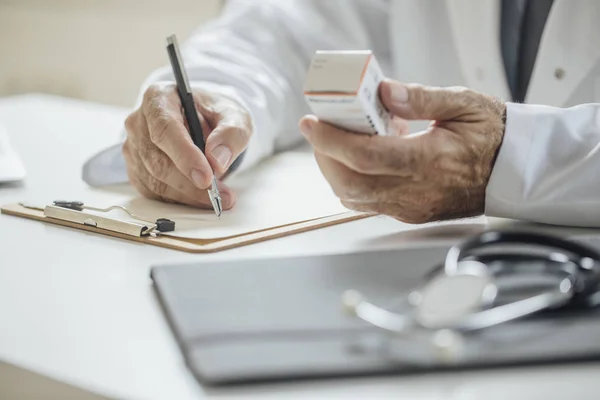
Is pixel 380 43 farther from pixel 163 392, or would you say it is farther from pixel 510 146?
pixel 163 392

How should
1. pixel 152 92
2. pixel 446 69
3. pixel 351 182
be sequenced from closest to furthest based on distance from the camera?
pixel 351 182, pixel 152 92, pixel 446 69

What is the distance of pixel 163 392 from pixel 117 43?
2.10 meters

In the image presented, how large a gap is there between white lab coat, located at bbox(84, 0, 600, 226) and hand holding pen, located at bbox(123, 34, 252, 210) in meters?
0.07

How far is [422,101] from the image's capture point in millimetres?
694

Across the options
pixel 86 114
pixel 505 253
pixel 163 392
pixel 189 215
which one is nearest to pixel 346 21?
pixel 86 114

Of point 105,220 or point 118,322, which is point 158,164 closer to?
point 105,220

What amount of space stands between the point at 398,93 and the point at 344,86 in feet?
0.27

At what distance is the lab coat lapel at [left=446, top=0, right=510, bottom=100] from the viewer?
122 centimetres

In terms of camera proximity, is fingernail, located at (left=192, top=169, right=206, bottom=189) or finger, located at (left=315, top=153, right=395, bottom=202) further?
fingernail, located at (left=192, top=169, right=206, bottom=189)

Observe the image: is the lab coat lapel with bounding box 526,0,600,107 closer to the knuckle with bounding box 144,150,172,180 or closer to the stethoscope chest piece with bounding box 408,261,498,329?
the knuckle with bounding box 144,150,172,180

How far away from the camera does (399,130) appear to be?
76 cm

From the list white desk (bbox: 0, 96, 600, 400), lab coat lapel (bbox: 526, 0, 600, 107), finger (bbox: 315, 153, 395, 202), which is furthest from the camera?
lab coat lapel (bbox: 526, 0, 600, 107)


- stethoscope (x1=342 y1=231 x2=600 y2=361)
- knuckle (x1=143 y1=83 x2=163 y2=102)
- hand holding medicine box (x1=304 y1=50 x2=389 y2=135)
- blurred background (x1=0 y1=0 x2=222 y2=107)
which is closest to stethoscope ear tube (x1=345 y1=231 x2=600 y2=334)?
stethoscope (x1=342 y1=231 x2=600 y2=361)

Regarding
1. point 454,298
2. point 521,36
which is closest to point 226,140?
point 454,298
